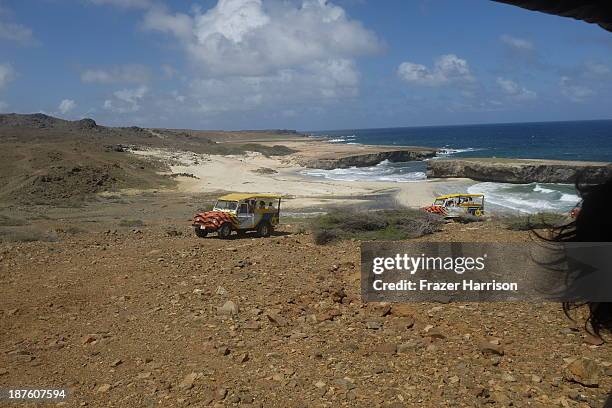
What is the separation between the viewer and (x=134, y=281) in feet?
30.3

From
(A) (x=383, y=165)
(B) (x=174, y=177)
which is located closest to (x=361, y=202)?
(B) (x=174, y=177)

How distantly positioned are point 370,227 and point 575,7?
11912 mm

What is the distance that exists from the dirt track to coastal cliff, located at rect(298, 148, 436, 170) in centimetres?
5936

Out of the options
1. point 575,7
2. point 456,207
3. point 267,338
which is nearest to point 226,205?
point 267,338

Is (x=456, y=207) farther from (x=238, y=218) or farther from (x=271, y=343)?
(x=271, y=343)

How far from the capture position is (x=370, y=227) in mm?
13367

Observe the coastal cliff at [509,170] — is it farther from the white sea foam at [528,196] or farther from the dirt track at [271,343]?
the dirt track at [271,343]

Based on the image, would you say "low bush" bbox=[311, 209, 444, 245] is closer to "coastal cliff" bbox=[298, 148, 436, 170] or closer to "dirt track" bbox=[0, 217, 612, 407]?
"dirt track" bbox=[0, 217, 612, 407]

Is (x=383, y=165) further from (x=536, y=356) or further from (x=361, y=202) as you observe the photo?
(x=536, y=356)

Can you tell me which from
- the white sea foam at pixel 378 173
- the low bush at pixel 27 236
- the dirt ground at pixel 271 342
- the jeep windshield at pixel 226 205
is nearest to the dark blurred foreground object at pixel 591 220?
the dirt ground at pixel 271 342

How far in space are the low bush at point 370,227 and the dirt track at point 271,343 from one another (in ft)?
8.48

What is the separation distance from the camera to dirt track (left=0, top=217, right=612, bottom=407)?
5012mm

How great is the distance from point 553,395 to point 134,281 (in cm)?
711

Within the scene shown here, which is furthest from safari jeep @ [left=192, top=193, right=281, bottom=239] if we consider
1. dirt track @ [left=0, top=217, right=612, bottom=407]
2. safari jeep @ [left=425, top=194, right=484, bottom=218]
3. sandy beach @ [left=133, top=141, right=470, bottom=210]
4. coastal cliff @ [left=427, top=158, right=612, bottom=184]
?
coastal cliff @ [left=427, top=158, right=612, bottom=184]
